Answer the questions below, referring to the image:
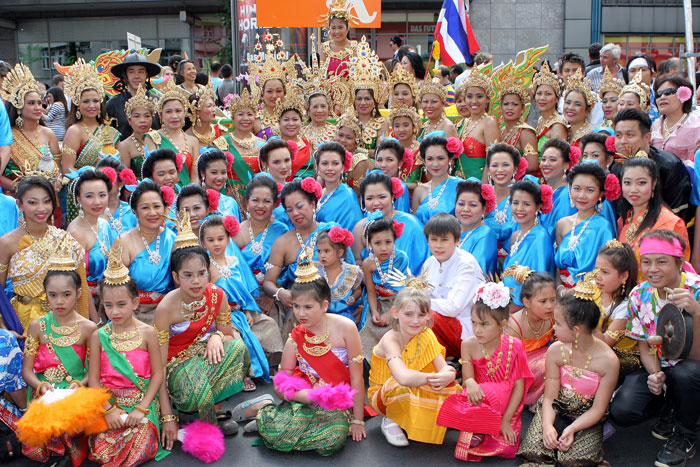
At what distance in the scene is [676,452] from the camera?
3.00 meters

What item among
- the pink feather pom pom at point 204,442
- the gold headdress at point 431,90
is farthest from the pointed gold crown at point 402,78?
the pink feather pom pom at point 204,442

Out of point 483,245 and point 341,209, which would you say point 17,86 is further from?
point 483,245

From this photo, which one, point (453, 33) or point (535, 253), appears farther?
point (453, 33)

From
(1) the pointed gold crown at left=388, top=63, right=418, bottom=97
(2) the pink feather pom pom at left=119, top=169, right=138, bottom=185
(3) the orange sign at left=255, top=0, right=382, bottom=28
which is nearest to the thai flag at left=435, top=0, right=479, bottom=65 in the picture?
(3) the orange sign at left=255, top=0, right=382, bottom=28

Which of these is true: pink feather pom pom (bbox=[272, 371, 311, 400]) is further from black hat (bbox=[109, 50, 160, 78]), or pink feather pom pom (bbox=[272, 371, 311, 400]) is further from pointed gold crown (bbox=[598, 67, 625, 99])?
pointed gold crown (bbox=[598, 67, 625, 99])

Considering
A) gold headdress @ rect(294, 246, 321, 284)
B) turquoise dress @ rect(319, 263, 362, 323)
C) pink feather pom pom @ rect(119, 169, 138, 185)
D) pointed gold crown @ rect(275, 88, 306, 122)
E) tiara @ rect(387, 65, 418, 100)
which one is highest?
tiara @ rect(387, 65, 418, 100)

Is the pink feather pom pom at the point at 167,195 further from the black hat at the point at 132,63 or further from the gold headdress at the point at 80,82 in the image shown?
the black hat at the point at 132,63

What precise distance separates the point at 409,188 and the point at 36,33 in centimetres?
1694

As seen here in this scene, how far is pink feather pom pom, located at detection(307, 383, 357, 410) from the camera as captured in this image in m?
3.18

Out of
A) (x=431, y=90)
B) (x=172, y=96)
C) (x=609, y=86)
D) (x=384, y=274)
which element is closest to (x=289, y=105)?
(x=172, y=96)

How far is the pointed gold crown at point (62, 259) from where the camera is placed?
3.28 meters

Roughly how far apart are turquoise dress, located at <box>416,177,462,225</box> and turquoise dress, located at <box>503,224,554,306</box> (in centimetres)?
77

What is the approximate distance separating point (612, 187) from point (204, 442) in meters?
2.80

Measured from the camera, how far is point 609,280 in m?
3.37
